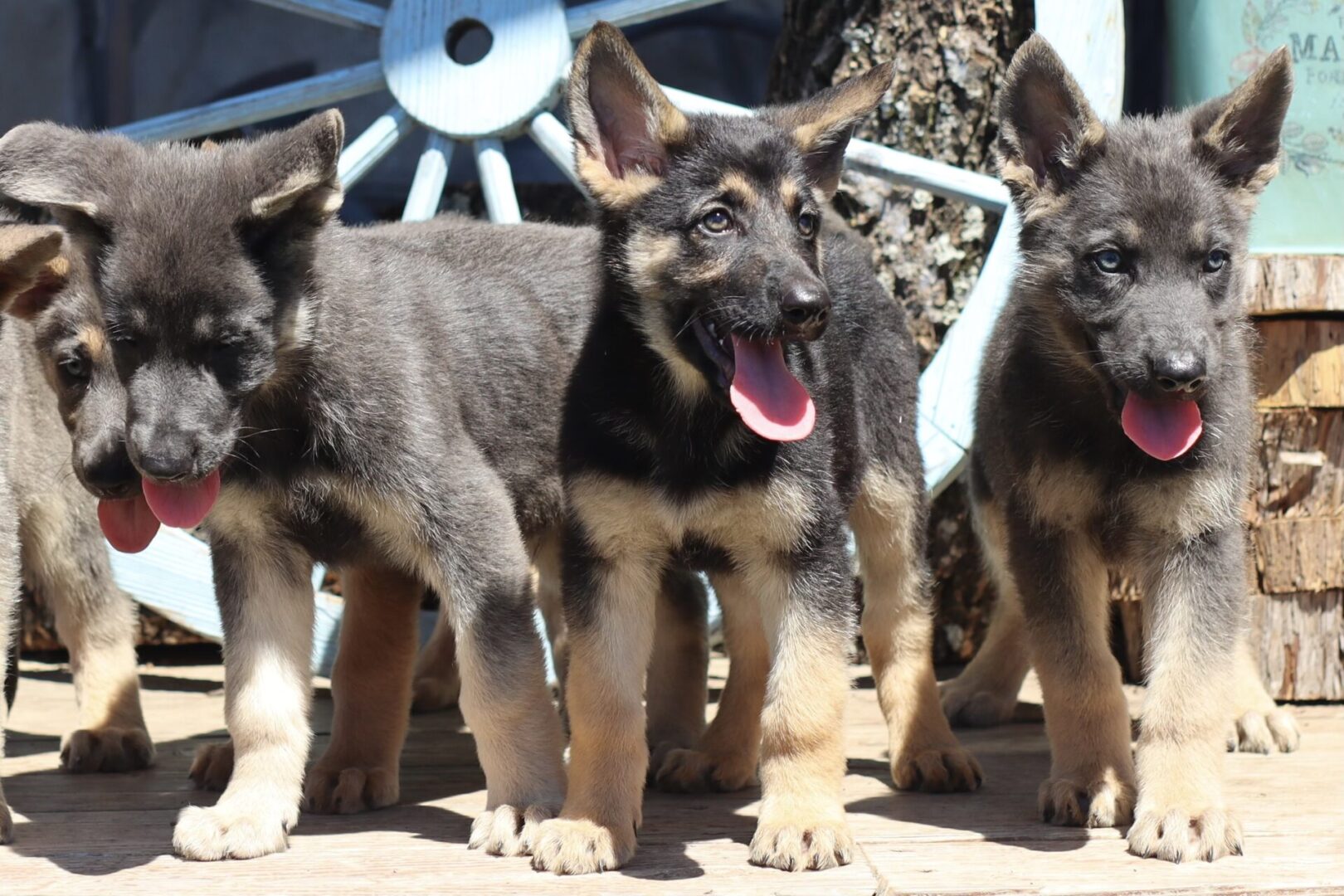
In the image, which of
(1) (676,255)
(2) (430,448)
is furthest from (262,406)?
(1) (676,255)

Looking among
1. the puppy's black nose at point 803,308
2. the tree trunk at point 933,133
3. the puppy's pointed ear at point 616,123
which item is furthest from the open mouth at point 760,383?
the tree trunk at point 933,133

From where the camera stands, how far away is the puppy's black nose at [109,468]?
3.74 metres

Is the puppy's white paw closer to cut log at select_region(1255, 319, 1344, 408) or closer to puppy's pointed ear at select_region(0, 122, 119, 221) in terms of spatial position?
puppy's pointed ear at select_region(0, 122, 119, 221)

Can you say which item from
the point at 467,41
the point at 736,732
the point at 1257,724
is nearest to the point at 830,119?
the point at 736,732

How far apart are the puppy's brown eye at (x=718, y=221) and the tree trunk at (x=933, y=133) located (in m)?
2.42

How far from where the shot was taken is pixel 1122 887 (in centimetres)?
309

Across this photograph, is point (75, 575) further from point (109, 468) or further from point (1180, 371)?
point (1180, 371)

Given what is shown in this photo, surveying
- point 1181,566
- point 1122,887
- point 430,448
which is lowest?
point 1122,887

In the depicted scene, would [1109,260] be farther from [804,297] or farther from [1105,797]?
[1105,797]

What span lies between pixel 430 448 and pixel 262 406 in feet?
1.36

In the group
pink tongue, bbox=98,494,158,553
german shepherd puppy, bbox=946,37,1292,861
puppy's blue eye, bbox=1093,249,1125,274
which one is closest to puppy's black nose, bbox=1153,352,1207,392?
german shepherd puppy, bbox=946,37,1292,861

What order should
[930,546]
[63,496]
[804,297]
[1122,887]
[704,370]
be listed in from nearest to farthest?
[1122,887] → [804,297] → [704,370] → [63,496] → [930,546]

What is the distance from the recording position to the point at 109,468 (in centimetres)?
374

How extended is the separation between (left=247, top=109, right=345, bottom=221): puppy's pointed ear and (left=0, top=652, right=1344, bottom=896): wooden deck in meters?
1.47
